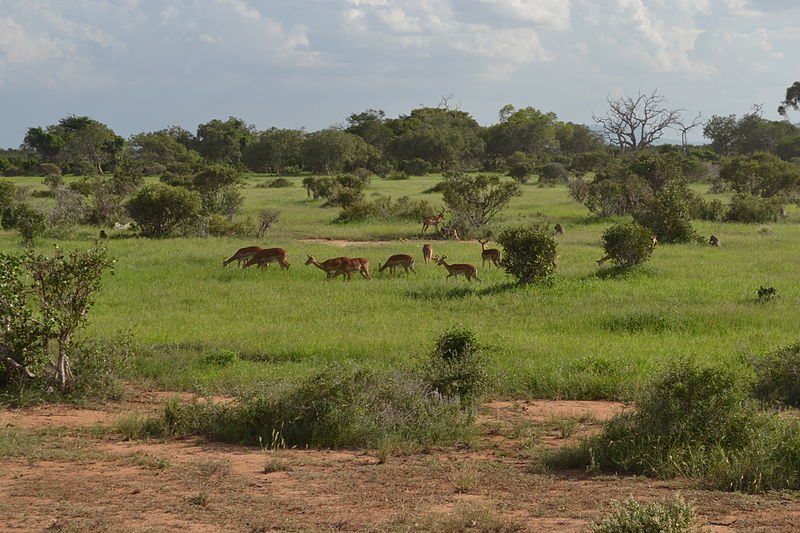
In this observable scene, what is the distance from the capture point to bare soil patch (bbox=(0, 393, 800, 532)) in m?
5.33

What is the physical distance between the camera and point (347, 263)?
17266 mm

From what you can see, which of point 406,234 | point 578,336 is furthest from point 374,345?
point 406,234

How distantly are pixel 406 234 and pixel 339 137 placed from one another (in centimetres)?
3523

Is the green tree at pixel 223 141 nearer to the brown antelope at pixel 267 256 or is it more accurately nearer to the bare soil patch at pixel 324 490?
the brown antelope at pixel 267 256

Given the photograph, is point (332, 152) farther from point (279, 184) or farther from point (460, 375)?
point (460, 375)

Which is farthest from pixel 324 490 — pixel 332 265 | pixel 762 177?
pixel 762 177

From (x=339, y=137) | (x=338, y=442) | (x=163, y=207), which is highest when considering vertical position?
(x=339, y=137)

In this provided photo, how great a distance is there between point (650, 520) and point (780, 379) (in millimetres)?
5118

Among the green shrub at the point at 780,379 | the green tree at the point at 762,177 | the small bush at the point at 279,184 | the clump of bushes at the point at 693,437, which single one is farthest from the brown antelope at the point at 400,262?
the small bush at the point at 279,184

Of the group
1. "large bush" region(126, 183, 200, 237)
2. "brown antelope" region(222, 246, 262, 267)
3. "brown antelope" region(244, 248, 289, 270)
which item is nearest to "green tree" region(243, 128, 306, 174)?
"large bush" region(126, 183, 200, 237)

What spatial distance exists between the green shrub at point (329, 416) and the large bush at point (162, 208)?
1788 centimetres

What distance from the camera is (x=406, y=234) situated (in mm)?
26500

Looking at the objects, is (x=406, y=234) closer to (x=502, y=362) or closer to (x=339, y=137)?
(x=502, y=362)

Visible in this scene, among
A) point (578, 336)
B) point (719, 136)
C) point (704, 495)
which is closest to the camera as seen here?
point (704, 495)
